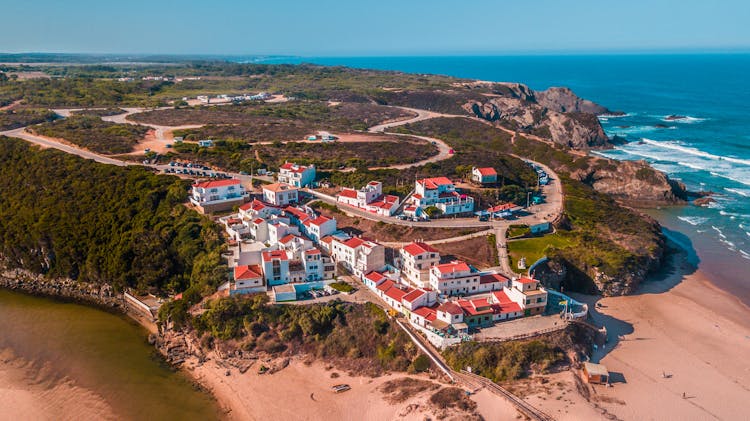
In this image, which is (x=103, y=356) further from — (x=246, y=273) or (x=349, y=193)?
(x=349, y=193)

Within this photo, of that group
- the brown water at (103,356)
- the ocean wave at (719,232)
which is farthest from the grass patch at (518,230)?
the brown water at (103,356)

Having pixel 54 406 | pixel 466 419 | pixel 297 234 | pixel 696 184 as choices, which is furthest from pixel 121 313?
pixel 696 184

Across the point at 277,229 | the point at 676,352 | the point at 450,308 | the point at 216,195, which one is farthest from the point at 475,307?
the point at 216,195

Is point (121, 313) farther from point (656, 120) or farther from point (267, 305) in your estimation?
point (656, 120)

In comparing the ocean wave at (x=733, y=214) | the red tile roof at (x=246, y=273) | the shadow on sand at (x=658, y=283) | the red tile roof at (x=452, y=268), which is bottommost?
the shadow on sand at (x=658, y=283)

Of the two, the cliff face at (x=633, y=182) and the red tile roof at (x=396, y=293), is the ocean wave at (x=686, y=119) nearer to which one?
the cliff face at (x=633, y=182)
